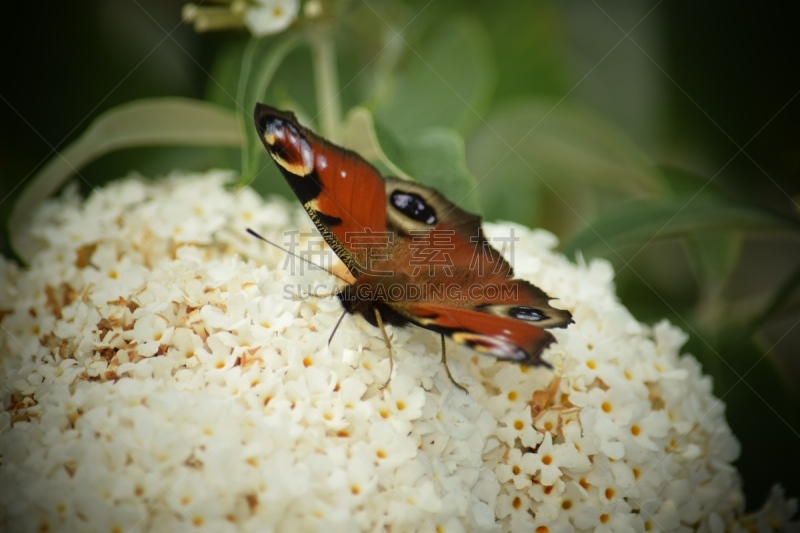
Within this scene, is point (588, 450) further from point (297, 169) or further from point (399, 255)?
point (297, 169)

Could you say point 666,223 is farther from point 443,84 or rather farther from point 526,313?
point 443,84

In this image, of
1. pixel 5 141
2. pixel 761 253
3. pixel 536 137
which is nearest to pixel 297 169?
pixel 536 137

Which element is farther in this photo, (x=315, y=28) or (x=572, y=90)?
(x=572, y=90)

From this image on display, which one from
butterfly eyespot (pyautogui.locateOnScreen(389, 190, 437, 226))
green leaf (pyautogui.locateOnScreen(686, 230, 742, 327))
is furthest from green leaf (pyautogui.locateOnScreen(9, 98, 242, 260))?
green leaf (pyautogui.locateOnScreen(686, 230, 742, 327))

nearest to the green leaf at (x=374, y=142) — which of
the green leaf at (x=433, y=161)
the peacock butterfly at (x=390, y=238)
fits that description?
the green leaf at (x=433, y=161)

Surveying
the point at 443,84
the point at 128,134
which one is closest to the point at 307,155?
the point at 128,134

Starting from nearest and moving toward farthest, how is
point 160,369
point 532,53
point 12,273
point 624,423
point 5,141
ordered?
point 160,369 < point 624,423 < point 12,273 < point 5,141 < point 532,53
